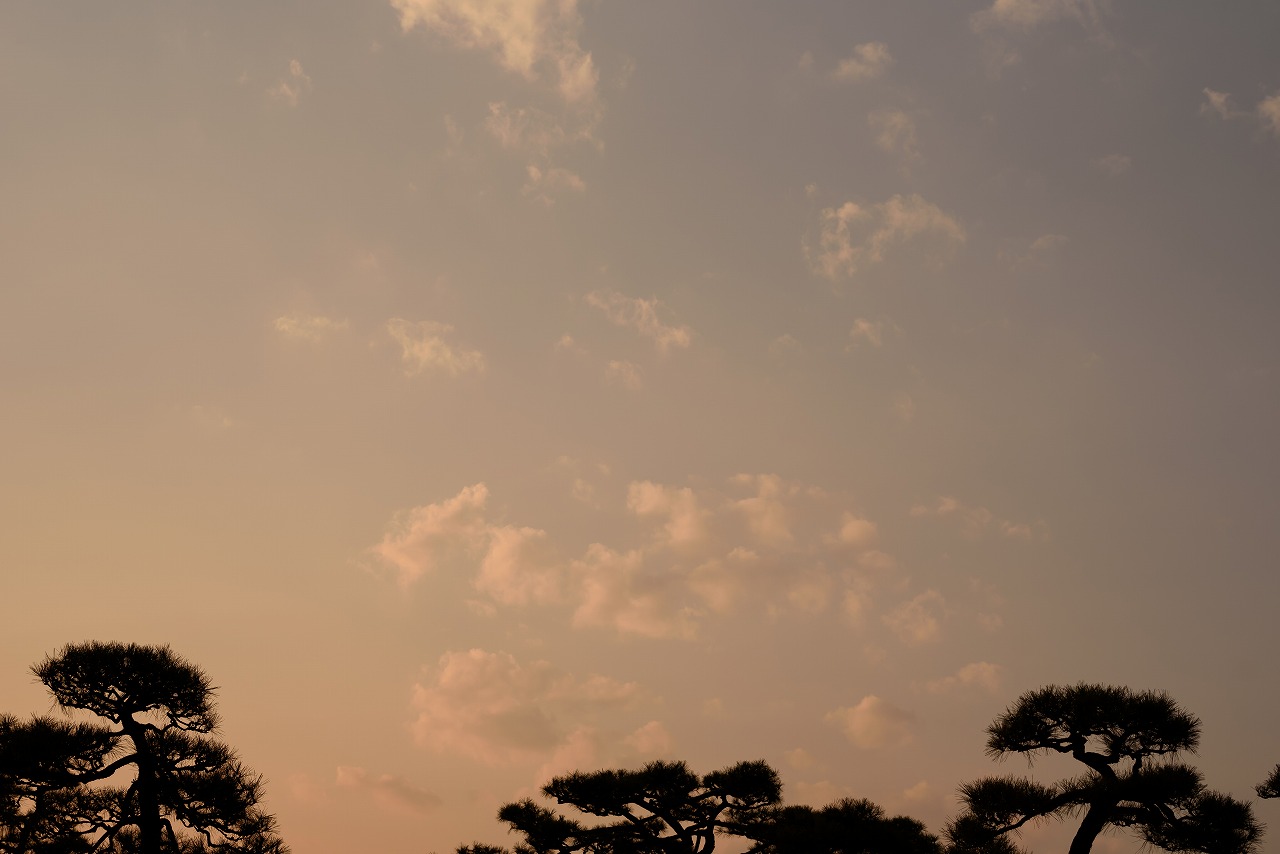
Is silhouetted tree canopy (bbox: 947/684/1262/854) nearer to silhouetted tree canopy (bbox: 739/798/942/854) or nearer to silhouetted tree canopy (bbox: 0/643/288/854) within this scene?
silhouetted tree canopy (bbox: 739/798/942/854)

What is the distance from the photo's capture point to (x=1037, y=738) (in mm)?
21234

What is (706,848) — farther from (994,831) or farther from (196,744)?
(196,744)

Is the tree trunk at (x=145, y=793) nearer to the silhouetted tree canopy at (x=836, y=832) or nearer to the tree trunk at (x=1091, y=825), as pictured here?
the silhouetted tree canopy at (x=836, y=832)

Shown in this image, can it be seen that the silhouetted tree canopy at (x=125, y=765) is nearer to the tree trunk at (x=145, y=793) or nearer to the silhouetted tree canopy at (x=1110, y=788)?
the tree trunk at (x=145, y=793)

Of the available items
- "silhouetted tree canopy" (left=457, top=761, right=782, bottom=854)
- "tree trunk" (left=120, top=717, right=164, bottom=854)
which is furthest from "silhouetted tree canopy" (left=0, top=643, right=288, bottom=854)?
"silhouetted tree canopy" (left=457, top=761, right=782, bottom=854)

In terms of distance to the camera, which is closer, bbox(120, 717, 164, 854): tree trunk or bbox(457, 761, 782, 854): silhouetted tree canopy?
bbox(120, 717, 164, 854): tree trunk

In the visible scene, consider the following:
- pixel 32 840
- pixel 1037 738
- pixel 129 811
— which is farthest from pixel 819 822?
pixel 32 840

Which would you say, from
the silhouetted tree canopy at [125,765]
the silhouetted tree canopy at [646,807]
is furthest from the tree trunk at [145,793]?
the silhouetted tree canopy at [646,807]

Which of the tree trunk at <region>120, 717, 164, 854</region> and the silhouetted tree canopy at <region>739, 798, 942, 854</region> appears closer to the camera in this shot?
the tree trunk at <region>120, 717, 164, 854</region>

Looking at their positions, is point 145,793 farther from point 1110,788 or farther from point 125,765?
point 1110,788

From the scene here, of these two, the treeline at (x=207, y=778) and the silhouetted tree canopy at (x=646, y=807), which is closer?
the treeline at (x=207, y=778)

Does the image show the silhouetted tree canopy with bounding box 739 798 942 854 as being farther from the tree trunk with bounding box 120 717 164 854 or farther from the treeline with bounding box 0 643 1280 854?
the tree trunk with bounding box 120 717 164 854

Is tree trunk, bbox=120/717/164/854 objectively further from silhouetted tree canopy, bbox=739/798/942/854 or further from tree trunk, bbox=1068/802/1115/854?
tree trunk, bbox=1068/802/1115/854

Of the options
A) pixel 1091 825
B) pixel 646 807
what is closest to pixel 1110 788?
pixel 1091 825
